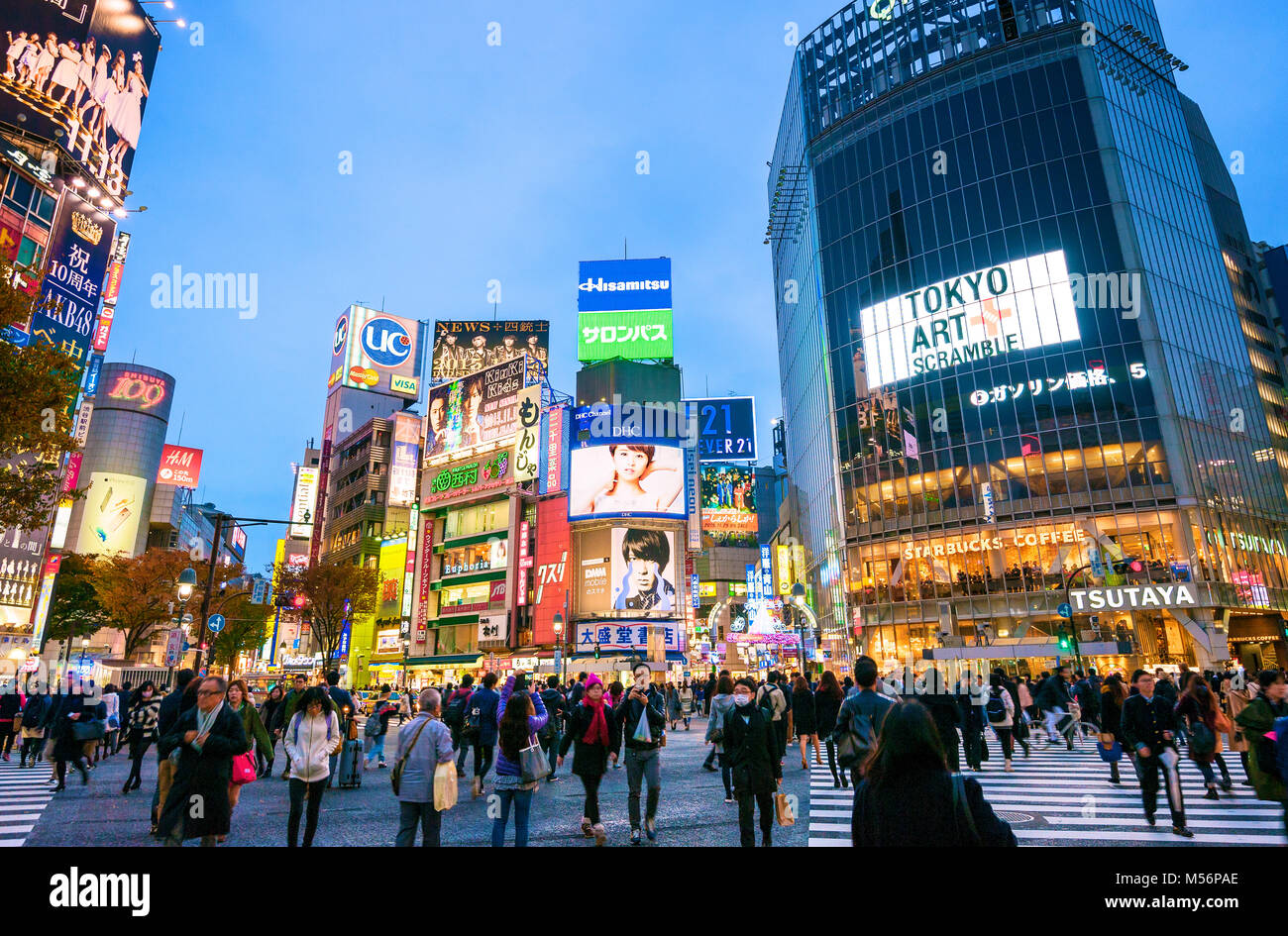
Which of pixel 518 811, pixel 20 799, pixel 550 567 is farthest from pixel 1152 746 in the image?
pixel 550 567

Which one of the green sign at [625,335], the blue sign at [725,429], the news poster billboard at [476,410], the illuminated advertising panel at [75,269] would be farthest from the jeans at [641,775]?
the blue sign at [725,429]

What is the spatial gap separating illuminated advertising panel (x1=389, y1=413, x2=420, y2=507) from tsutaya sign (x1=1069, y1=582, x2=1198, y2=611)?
6195cm

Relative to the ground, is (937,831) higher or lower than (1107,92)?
lower

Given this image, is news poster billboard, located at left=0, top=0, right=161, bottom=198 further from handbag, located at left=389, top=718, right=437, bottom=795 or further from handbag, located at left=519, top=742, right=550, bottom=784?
handbag, located at left=519, top=742, right=550, bottom=784

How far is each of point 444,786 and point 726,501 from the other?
97.4 metres

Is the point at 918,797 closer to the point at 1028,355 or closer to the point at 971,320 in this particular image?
the point at 1028,355

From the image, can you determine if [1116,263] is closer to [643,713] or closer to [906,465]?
[906,465]

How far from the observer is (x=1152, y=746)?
29.3 ft

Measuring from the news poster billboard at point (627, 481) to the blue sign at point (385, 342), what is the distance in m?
56.4

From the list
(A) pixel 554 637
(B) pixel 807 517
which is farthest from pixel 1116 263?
(A) pixel 554 637
